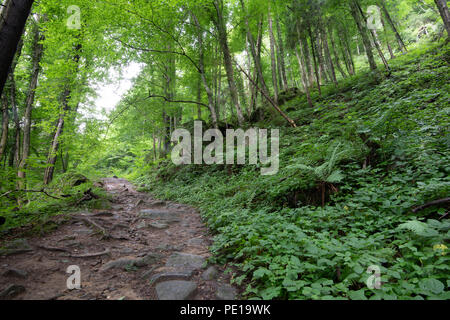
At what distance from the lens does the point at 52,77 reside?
809 cm

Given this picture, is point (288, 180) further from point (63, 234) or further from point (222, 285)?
point (63, 234)

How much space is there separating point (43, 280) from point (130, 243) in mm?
1687

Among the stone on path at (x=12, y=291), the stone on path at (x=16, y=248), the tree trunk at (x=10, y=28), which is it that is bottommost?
the stone on path at (x=12, y=291)

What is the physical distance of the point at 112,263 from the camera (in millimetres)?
3178

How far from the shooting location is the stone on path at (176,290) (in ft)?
7.73

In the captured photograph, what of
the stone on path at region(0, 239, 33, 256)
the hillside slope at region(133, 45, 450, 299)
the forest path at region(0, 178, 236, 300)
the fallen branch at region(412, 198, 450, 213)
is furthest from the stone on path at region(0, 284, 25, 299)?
the fallen branch at region(412, 198, 450, 213)

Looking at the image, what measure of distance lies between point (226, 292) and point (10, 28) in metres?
4.61

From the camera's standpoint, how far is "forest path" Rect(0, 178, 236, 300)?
2412 mm

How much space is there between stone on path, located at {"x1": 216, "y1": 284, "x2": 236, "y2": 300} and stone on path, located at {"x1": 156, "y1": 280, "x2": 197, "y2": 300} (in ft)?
1.01

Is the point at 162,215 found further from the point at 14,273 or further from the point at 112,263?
the point at 14,273

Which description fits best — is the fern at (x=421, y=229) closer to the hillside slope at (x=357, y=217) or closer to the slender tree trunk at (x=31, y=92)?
the hillside slope at (x=357, y=217)

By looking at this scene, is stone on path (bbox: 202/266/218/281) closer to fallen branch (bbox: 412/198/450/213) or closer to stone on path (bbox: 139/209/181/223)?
fallen branch (bbox: 412/198/450/213)

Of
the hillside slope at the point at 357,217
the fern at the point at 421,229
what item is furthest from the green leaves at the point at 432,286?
the fern at the point at 421,229
